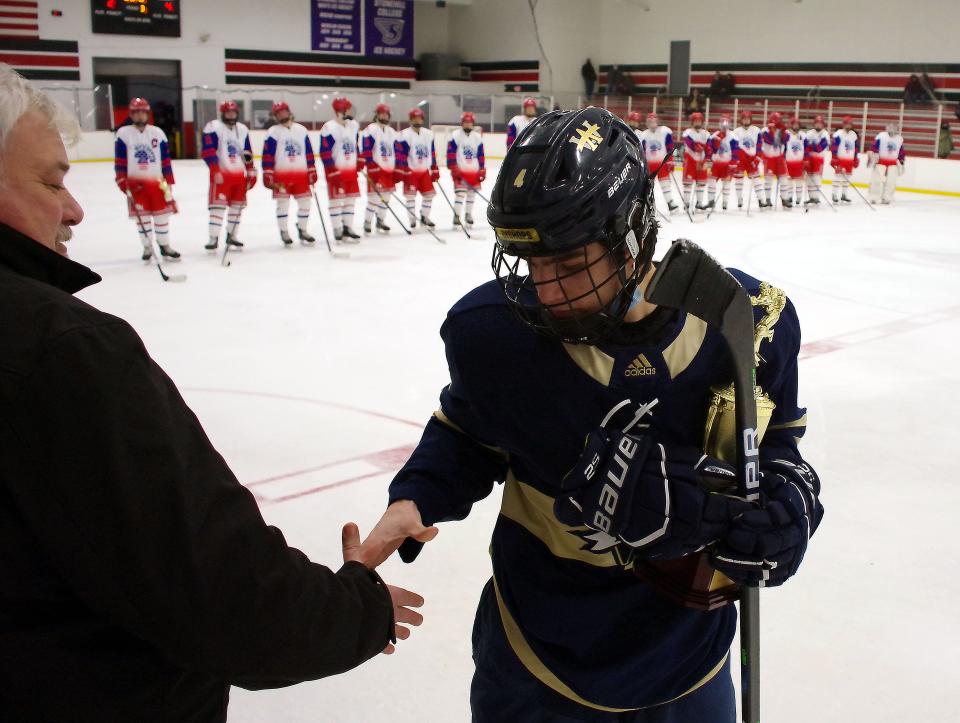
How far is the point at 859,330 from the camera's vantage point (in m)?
6.60

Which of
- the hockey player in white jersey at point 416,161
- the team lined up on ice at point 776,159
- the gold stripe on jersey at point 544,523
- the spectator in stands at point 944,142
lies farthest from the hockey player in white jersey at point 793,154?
the gold stripe on jersey at point 544,523

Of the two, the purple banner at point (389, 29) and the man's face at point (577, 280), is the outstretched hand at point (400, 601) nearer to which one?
the man's face at point (577, 280)

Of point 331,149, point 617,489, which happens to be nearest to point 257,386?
point 617,489

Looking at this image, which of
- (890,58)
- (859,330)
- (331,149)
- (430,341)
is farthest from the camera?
(890,58)

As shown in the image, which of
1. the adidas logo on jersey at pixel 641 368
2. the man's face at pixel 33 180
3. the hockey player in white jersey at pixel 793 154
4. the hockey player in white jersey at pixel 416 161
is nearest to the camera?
the man's face at pixel 33 180

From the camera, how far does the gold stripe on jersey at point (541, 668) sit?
51.8 inches

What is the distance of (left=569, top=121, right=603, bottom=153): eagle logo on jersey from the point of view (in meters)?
1.22

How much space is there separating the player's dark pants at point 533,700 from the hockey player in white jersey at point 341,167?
30.2 ft

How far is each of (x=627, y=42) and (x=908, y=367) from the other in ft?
71.5

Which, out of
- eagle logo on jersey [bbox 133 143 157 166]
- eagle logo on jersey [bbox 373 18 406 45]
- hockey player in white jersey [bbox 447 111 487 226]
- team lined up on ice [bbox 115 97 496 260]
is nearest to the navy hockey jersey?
team lined up on ice [bbox 115 97 496 260]

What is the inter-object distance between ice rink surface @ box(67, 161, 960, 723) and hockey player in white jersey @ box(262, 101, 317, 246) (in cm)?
39

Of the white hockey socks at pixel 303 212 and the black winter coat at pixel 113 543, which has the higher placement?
the black winter coat at pixel 113 543

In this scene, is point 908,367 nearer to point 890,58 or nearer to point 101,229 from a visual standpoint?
point 101,229

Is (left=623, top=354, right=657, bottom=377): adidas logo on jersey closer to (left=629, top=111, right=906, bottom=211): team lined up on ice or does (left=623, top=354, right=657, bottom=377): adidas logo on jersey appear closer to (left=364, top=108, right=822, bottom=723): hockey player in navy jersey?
(left=364, top=108, right=822, bottom=723): hockey player in navy jersey
